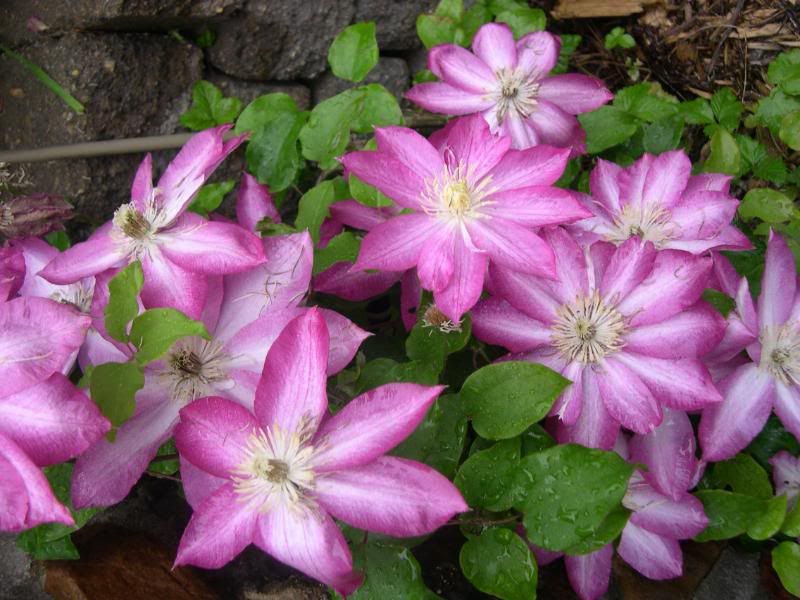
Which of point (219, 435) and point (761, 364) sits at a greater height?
point (219, 435)

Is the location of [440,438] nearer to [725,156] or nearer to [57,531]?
[57,531]

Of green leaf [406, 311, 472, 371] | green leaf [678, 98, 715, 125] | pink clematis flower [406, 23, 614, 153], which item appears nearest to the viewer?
green leaf [406, 311, 472, 371]

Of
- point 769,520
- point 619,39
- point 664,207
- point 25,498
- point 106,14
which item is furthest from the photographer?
point 619,39

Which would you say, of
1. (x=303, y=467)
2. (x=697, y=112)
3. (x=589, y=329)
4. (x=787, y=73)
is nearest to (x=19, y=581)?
(x=303, y=467)

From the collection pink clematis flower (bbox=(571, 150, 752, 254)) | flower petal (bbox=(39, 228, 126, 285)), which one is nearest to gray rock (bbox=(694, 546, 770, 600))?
pink clematis flower (bbox=(571, 150, 752, 254))

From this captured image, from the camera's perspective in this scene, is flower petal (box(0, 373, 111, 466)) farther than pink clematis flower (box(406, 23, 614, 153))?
No

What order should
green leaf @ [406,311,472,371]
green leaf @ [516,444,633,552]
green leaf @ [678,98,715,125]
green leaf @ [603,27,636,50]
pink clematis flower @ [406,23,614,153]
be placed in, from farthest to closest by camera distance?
green leaf @ [603,27,636,50]
green leaf @ [678,98,715,125]
pink clematis flower @ [406,23,614,153]
green leaf @ [406,311,472,371]
green leaf @ [516,444,633,552]

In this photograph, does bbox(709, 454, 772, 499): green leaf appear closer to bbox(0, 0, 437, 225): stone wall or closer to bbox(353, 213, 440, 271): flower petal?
bbox(353, 213, 440, 271): flower petal

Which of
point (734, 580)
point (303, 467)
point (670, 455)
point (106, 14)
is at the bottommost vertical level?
point (734, 580)

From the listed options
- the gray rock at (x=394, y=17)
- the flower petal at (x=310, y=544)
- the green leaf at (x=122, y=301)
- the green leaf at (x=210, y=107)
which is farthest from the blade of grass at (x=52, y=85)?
the flower petal at (x=310, y=544)
